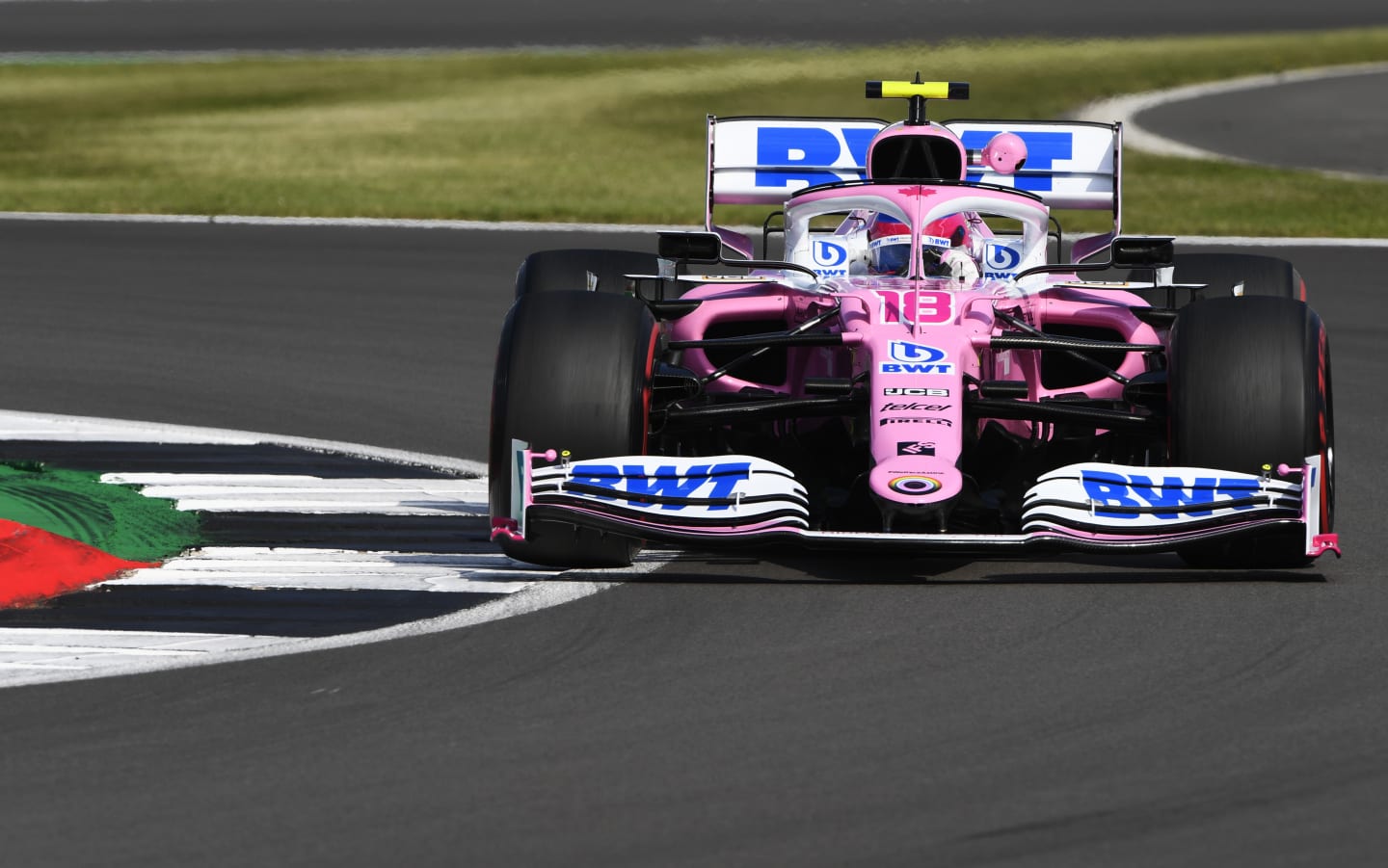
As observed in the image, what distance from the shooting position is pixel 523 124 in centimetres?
3064

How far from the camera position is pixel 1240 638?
7.56m

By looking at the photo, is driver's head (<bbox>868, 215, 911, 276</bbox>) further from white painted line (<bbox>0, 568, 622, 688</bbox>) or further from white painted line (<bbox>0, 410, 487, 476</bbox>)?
white painted line (<bbox>0, 568, 622, 688</bbox>)

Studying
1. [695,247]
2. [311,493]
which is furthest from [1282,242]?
[311,493]

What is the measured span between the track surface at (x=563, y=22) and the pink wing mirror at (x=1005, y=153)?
22612mm

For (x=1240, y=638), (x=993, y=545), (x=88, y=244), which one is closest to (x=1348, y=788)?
(x=1240, y=638)

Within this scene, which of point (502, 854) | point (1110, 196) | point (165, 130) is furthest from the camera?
point (165, 130)

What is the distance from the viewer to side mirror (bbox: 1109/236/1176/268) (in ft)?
30.4

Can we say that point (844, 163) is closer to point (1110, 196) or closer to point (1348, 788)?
point (1110, 196)

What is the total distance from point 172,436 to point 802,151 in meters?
3.30

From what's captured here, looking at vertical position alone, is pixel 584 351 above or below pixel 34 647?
above

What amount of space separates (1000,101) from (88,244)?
14.9 m

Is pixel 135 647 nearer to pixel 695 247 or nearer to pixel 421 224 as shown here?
pixel 695 247

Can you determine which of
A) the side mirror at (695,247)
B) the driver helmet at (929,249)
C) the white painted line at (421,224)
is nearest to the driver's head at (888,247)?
the driver helmet at (929,249)

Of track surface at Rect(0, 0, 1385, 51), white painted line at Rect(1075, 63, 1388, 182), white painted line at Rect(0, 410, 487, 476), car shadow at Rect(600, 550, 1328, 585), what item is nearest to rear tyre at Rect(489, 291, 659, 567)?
car shadow at Rect(600, 550, 1328, 585)
